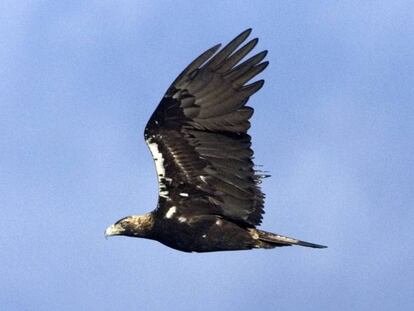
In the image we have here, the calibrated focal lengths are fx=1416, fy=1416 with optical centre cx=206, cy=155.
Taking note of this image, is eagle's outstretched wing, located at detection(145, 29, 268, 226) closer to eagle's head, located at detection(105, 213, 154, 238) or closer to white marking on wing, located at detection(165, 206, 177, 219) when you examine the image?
white marking on wing, located at detection(165, 206, 177, 219)

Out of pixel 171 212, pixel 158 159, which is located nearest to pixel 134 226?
pixel 171 212

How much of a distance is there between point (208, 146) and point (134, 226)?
7.46ft

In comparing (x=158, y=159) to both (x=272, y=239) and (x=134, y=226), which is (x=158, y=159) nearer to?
(x=134, y=226)

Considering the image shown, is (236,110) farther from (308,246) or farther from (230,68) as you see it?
(308,246)

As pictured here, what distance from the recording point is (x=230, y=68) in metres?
24.0

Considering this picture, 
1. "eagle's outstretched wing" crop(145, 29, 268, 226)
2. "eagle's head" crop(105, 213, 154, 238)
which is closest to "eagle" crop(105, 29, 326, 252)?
"eagle's outstretched wing" crop(145, 29, 268, 226)

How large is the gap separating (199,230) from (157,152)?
1574 mm

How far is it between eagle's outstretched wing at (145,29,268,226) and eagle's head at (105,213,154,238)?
1043 mm

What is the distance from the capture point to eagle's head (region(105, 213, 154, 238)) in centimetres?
2506

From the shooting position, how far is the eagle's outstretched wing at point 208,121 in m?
24.0

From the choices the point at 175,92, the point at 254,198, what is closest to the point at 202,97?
the point at 175,92

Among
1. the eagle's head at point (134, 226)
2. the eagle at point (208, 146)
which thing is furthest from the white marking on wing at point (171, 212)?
the eagle's head at point (134, 226)

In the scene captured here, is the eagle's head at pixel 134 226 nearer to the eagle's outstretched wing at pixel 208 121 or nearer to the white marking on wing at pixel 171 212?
the white marking on wing at pixel 171 212

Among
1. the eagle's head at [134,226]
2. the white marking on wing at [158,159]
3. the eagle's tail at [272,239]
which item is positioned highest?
the white marking on wing at [158,159]
